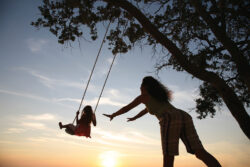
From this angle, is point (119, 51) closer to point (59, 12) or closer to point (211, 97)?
point (59, 12)

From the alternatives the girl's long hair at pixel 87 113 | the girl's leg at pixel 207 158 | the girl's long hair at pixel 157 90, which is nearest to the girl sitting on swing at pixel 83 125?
the girl's long hair at pixel 87 113

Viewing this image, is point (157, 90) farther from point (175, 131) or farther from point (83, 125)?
point (83, 125)

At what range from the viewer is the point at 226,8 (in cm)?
573

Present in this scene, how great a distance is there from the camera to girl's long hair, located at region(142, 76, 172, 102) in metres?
Answer: 2.61

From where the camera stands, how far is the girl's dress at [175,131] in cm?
241

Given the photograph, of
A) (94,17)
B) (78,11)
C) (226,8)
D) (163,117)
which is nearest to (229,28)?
(226,8)

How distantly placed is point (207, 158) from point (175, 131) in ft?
1.44

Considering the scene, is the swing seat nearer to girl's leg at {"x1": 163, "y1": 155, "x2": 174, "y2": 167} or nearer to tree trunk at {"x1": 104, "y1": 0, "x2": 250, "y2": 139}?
tree trunk at {"x1": 104, "y1": 0, "x2": 250, "y2": 139}

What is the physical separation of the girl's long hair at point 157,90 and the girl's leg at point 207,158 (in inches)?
27.9

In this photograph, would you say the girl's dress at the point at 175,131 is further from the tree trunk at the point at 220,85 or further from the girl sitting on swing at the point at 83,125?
the girl sitting on swing at the point at 83,125

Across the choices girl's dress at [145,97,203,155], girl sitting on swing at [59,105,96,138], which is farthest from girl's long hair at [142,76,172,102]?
girl sitting on swing at [59,105,96,138]

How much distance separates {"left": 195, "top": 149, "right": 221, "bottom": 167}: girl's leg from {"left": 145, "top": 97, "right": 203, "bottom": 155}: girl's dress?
5cm

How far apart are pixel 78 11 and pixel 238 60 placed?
4.21 m

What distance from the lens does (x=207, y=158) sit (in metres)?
2.31
